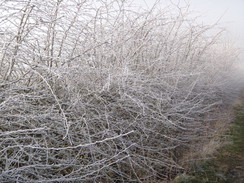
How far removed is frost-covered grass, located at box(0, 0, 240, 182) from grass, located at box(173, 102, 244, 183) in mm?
217

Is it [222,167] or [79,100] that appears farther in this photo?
[222,167]

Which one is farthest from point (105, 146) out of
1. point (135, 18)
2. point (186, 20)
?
point (186, 20)

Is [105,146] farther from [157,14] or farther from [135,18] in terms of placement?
[157,14]

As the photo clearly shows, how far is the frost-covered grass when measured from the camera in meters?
2.28

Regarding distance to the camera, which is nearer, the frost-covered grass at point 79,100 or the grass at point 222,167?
the frost-covered grass at point 79,100

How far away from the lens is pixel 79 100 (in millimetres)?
2646

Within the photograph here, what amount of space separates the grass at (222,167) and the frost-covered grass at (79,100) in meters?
0.22

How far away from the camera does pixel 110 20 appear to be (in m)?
3.61

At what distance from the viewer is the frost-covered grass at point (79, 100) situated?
7.48 ft

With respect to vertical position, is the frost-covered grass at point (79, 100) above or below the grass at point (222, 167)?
above

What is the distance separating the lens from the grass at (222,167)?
316cm

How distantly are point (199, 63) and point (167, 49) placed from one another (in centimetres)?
Answer: 147

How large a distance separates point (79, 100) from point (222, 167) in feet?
7.05

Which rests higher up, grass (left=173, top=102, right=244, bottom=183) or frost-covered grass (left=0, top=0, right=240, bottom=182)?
frost-covered grass (left=0, top=0, right=240, bottom=182)
